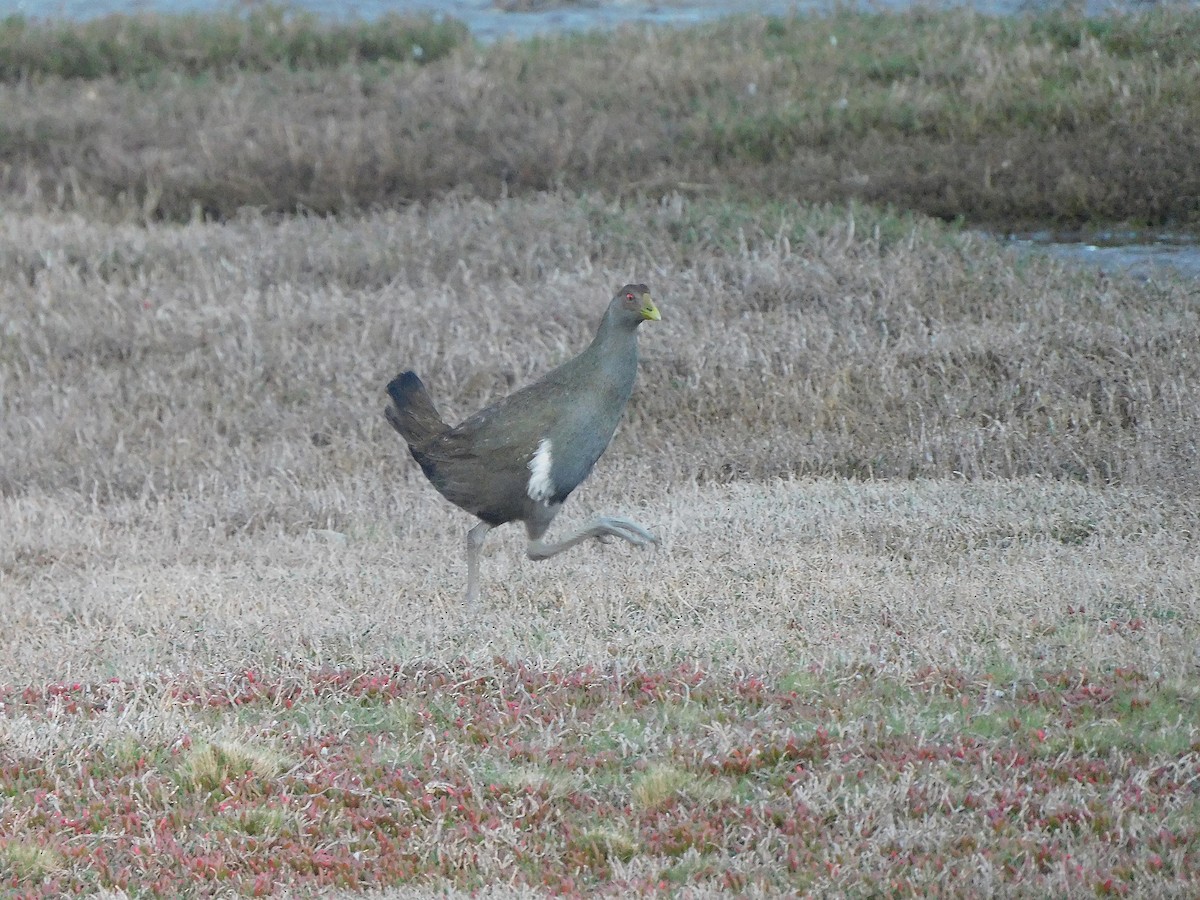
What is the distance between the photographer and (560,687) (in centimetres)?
538

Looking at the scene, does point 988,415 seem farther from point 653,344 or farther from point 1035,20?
point 1035,20

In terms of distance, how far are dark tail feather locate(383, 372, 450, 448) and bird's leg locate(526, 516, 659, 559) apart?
0.64m

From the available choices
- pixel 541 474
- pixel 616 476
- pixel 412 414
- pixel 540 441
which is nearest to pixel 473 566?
pixel 541 474

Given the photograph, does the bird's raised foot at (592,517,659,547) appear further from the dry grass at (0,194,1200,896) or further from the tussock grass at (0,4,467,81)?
the tussock grass at (0,4,467,81)

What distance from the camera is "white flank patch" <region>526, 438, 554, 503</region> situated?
640 centimetres

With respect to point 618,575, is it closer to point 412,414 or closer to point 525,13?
point 412,414

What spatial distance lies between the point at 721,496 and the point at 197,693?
11.6 feet

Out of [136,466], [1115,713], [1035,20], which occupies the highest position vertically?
[1035,20]

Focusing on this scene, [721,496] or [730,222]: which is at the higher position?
[730,222]

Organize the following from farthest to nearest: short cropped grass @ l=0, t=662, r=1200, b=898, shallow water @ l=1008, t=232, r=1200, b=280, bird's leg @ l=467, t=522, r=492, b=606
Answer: shallow water @ l=1008, t=232, r=1200, b=280 < bird's leg @ l=467, t=522, r=492, b=606 < short cropped grass @ l=0, t=662, r=1200, b=898

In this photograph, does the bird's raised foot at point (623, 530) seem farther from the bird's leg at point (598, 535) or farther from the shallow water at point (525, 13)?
the shallow water at point (525, 13)

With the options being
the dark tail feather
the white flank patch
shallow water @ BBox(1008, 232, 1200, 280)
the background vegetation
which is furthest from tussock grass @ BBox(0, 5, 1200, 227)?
the white flank patch

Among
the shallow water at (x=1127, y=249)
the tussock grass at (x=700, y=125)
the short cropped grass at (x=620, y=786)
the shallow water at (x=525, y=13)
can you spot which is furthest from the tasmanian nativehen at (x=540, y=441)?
the shallow water at (x=525, y=13)

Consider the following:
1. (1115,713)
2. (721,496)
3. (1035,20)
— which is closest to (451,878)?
(1115,713)
